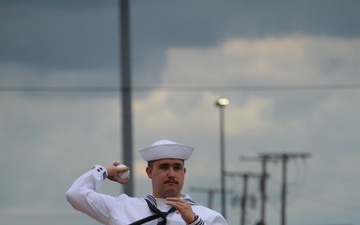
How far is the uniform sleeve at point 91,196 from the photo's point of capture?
6.64m

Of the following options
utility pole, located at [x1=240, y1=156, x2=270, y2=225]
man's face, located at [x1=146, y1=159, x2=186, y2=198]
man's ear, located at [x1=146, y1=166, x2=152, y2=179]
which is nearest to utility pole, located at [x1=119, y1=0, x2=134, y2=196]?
man's ear, located at [x1=146, y1=166, x2=152, y2=179]

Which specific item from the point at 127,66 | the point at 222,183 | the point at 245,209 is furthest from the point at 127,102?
the point at 245,209

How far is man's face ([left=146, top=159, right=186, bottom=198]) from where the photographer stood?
6.63 m

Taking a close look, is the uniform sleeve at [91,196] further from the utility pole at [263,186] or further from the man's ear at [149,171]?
the utility pole at [263,186]

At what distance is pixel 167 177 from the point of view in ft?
21.7

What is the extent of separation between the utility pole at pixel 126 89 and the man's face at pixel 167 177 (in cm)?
549

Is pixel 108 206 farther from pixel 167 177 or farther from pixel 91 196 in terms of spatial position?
pixel 167 177

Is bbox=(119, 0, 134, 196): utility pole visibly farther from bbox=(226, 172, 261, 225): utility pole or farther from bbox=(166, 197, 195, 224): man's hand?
bbox=(226, 172, 261, 225): utility pole

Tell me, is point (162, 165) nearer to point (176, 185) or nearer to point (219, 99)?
point (176, 185)

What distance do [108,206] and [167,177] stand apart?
1.14ft

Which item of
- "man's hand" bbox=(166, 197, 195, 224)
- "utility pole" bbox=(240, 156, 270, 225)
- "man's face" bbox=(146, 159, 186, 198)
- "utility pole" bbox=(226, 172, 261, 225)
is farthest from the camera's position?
"utility pole" bbox=(226, 172, 261, 225)

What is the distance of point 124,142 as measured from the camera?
1245 cm

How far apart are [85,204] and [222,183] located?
82.1 ft

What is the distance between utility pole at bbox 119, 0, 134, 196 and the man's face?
549cm
